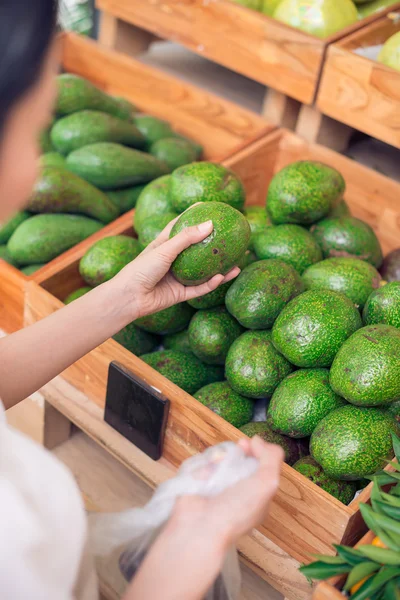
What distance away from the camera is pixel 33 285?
1.66 metres

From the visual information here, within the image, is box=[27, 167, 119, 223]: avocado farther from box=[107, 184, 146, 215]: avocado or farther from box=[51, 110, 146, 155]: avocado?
box=[51, 110, 146, 155]: avocado

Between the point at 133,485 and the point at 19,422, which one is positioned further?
the point at 19,422

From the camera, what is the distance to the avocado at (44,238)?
→ 6.06 feet

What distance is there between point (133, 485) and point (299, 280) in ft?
2.34

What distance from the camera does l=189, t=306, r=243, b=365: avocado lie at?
1.51 meters

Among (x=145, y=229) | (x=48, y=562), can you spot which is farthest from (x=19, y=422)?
(x=48, y=562)

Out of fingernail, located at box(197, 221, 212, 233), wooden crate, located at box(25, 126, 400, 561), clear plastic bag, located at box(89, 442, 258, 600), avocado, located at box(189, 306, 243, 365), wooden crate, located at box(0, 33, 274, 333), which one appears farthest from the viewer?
wooden crate, located at box(0, 33, 274, 333)

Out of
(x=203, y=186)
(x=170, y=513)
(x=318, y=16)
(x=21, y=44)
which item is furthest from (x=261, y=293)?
(x=318, y=16)

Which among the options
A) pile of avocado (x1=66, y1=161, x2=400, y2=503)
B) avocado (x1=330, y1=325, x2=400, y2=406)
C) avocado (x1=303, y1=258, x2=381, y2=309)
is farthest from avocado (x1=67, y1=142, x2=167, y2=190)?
avocado (x1=330, y1=325, x2=400, y2=406)

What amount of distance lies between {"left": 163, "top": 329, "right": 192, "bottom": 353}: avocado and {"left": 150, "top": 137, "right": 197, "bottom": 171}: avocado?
0.72 meters

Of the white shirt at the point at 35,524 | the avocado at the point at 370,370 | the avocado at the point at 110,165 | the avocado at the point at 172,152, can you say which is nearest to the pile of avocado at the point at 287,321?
the avocado at the point at 370,370

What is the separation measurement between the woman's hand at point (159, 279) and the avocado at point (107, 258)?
216 mm

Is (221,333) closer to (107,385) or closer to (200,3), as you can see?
(107,385)

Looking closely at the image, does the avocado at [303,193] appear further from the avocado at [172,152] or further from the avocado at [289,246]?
the avocado at [172,152]
